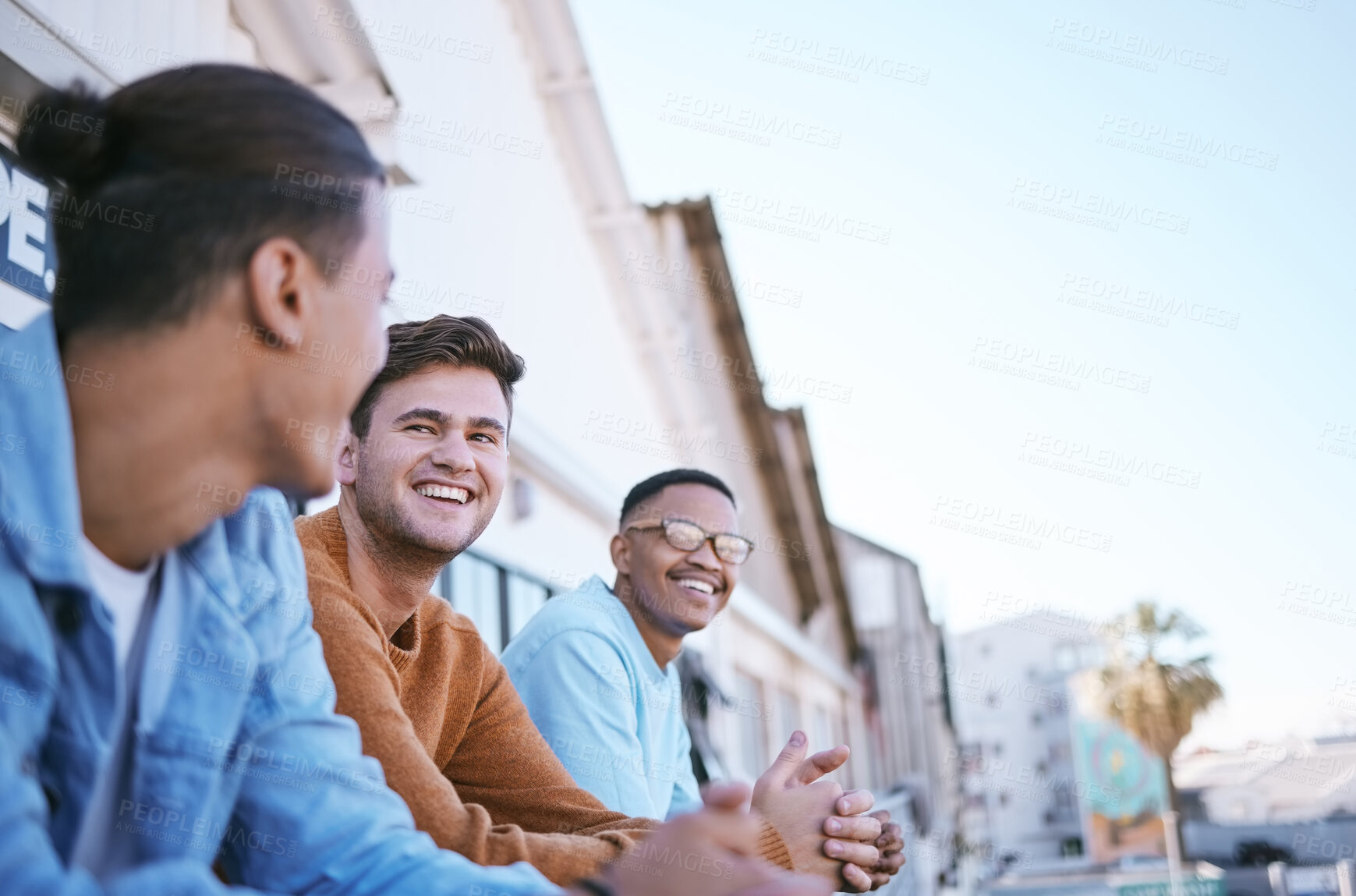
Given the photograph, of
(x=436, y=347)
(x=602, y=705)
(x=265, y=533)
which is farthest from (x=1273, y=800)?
(x=265, y=533)

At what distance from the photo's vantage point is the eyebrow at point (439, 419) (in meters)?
1.97

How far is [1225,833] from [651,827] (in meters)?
36.2

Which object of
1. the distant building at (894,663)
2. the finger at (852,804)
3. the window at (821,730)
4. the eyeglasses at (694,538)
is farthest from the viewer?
the distant building at (894,663)

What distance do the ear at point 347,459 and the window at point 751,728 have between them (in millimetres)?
10422

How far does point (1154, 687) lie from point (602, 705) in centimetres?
3680

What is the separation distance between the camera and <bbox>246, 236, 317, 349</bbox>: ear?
1007 millimetres

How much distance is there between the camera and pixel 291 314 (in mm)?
1026

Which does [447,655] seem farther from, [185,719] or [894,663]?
[894,663]

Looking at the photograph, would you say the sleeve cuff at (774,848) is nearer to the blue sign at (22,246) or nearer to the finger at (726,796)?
the finger at (726,796)

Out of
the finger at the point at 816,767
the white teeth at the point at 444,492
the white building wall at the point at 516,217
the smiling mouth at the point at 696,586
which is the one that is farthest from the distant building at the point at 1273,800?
the white teeth at the point at 444,492

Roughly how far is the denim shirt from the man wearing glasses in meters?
0.83

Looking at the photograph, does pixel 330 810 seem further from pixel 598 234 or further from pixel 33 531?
pixel 598 234

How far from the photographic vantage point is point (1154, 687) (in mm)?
34375

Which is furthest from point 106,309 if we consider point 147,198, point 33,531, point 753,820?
point 753,820
